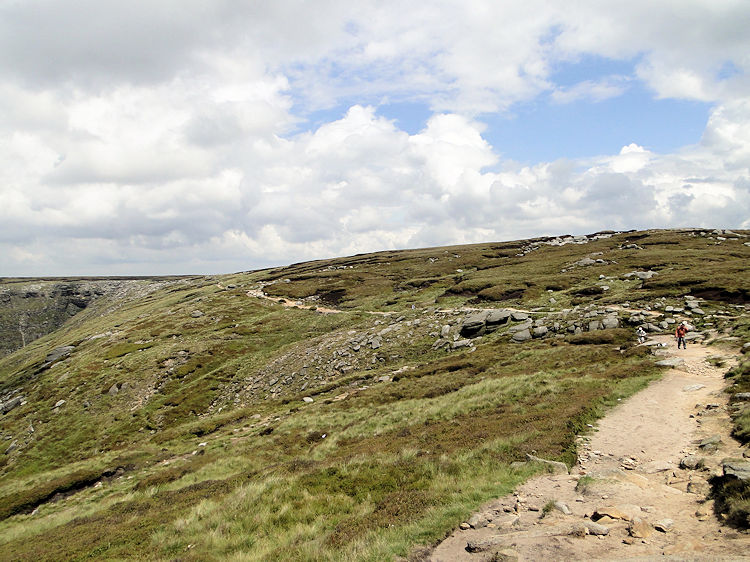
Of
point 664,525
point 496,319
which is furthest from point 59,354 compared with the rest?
point 664,525

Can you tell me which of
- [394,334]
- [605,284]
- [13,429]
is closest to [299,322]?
[394,334]

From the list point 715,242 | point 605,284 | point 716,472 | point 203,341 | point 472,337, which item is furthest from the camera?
point 715,242

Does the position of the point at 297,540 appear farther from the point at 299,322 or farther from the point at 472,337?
the point at 299,322

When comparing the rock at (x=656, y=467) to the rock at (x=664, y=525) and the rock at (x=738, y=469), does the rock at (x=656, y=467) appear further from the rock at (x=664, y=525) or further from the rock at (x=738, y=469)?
the rock at (x=664, y=525)

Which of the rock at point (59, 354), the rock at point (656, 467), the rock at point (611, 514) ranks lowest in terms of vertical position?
the rock at point (59, 354)

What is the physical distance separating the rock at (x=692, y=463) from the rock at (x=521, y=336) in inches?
1063

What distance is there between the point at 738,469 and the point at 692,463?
246cm

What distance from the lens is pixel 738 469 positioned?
10.3 meters

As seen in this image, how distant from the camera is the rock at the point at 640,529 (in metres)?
8.71

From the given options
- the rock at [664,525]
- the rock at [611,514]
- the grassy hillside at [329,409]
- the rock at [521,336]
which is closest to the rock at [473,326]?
the grassy hillside at [329,409]

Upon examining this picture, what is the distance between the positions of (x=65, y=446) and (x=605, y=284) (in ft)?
228

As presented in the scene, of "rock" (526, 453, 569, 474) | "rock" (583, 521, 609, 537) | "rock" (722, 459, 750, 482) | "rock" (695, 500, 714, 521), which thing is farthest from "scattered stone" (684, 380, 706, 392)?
"rock" (583, 521, 609, 537)

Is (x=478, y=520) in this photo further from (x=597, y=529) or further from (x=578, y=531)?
(x=597, y=529)

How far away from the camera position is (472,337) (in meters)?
44.8
